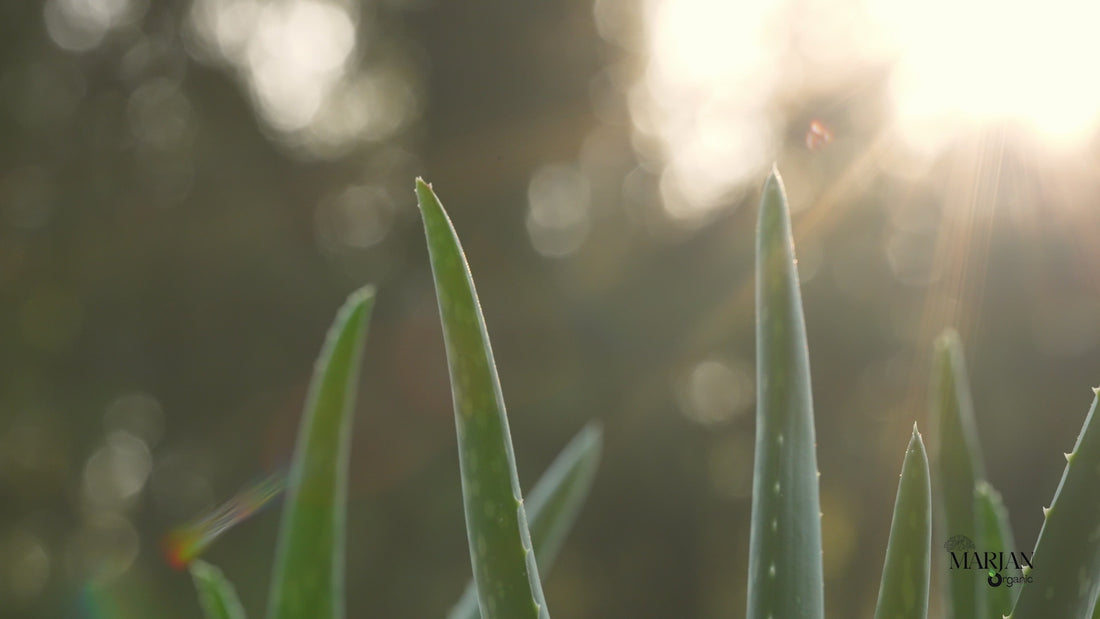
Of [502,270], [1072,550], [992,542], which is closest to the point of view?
[1072,550]

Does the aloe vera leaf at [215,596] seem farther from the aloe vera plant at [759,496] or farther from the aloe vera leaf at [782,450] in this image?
the aloe vera leaf at [782,450]

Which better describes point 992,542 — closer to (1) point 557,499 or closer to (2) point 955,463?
(2) point 955,463

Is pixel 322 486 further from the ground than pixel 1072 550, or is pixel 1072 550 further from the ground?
pixel 322 486

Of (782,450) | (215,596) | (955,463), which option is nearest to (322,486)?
(215,596)

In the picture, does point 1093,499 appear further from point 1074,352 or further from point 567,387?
point 1074,352

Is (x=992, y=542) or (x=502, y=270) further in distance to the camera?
(x=502, y=270)

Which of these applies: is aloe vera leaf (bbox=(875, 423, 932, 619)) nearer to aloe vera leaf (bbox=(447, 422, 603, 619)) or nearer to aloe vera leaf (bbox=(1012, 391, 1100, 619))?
aloe vera leaf (bbox=(1012, 391, 1100, 619))

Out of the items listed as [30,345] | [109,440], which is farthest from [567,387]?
[30,345]
